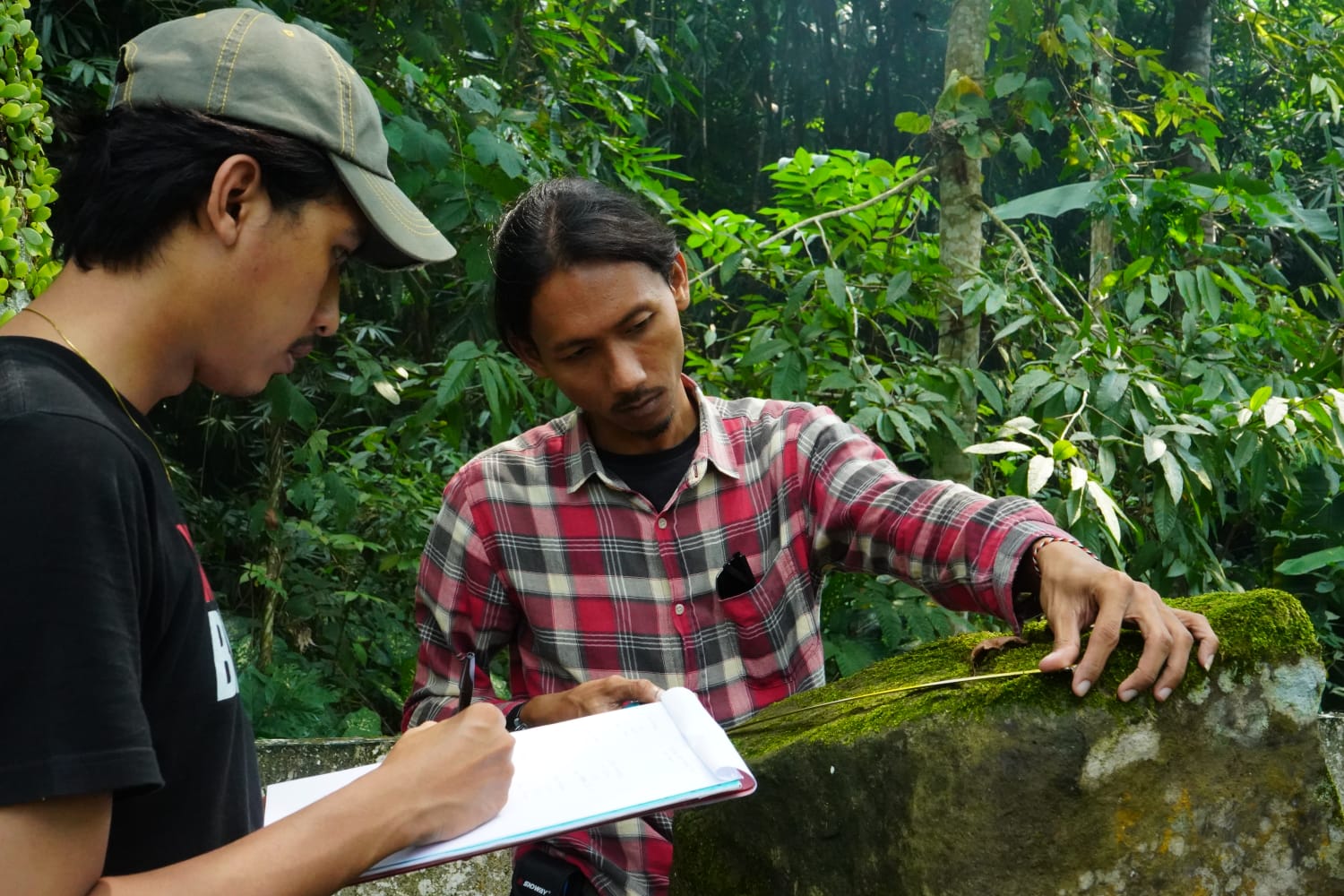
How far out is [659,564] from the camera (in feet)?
6.23

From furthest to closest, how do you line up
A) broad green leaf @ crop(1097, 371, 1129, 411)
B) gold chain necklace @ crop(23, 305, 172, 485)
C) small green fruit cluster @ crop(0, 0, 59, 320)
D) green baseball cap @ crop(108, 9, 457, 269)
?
1. broad green leaf @ crop(1097, 371, 1129, 411)
2. small green fruit cluster @ crop(0, 0, 59, 320)
3. green baseball cap @ crop(108, 9, 457, 269)
4. gold chain necklace @ crop(23, 305, 172, 485)

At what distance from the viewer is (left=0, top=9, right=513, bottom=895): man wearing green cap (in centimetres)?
85

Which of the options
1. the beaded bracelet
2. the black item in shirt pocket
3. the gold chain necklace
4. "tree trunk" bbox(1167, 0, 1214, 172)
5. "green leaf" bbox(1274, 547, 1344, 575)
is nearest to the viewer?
the gold chain necklace

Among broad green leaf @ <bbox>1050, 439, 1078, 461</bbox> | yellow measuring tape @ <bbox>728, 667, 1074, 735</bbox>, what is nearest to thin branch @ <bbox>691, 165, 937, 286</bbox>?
broad green leaf @ <bbox>1050, 439, 1078, 461</bbox>

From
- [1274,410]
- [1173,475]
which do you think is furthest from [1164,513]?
[1274,410]

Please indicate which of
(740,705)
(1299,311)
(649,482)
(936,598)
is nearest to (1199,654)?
(936,598)

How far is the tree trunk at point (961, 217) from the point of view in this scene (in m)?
3.29

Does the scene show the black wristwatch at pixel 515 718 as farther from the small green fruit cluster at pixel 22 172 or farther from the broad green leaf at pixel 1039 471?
the broad green leaf at pixel 1039 471

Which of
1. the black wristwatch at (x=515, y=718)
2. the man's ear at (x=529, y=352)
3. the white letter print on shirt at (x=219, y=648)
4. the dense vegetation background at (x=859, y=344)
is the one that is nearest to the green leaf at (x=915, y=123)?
the dense vegetation background at (x=859, y=344)

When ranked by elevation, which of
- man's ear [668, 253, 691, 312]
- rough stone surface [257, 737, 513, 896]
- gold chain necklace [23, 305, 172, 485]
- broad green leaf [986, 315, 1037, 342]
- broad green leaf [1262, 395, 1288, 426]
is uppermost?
gold chain necklace [23, 305, 172, 485]

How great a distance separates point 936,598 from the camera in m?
1.70

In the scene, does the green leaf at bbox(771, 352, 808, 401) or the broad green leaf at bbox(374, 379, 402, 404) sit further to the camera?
the broad green leaf at bbox(374, 379, 402, 404)

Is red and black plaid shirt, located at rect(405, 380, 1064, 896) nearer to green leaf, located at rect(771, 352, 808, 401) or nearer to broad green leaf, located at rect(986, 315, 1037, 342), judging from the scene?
green leaf, located at rect(771, 352, 808, 401)

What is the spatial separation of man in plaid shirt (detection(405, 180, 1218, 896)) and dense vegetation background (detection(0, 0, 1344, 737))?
0.76 metres
